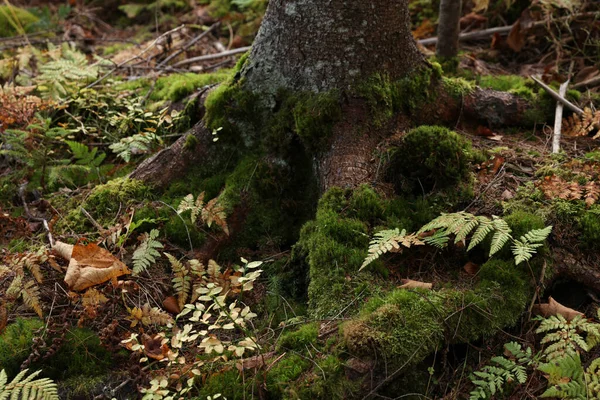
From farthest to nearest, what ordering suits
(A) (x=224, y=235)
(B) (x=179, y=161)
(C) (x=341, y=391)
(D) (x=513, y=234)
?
1. (B) (x=179, y=161)
2. (A) (x=224, y=235)
3. (D) (x=513, y=234)
4. (C) (x=341, y=391)

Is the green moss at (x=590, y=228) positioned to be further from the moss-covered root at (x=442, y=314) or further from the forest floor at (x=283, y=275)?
the moss-covered root at (x=442, y=314)

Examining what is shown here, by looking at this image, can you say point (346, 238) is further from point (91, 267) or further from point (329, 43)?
point (91, 267)

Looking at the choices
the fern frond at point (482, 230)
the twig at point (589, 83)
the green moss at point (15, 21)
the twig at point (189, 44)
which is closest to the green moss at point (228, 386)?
the fern frond at point (482, 230)

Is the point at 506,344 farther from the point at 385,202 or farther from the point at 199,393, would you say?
the point at 199,393

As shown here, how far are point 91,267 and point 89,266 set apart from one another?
2 centimetres

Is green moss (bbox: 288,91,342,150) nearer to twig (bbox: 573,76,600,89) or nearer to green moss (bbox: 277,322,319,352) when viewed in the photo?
green moss (bbox: 277,322,319,352)

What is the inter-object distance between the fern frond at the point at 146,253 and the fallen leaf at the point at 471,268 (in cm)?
208

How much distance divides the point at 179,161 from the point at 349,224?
5.92 ft

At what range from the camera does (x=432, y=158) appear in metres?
4.09

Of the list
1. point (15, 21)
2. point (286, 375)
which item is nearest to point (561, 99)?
point (286, 375)

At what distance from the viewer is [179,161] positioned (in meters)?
4.86

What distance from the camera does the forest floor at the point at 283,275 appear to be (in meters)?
3.14

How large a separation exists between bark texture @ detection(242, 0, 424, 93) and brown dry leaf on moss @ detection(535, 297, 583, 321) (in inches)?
83.7

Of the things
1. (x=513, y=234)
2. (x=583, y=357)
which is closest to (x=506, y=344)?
(x=583, y=357)
